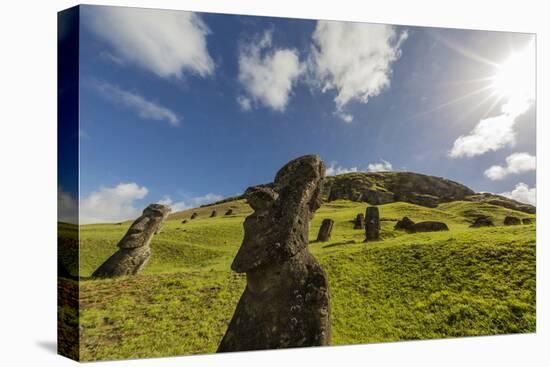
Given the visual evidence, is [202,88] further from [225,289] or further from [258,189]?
[225,289]

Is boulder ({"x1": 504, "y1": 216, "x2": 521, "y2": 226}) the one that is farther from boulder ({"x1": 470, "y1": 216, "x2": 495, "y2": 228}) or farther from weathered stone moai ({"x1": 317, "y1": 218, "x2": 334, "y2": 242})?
weathered stone moai ({"x1": 317, "y1": 218, "x2": 334, "y2": 242})

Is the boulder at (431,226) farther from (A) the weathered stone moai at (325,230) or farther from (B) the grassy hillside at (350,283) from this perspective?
(A) the weathered stone moai at (325,230)

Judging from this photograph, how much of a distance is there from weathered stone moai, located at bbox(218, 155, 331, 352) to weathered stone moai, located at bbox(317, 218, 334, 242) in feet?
11.3

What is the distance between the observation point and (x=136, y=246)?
1510 centimetres

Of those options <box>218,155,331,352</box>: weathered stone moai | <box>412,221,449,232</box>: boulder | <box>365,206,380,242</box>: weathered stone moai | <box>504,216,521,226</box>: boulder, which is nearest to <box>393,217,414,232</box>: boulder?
<box>412,221,449,232</box>: boulder

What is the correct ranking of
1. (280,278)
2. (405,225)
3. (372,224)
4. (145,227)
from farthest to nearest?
(372,224), (405,225), (145,227), (280,278)

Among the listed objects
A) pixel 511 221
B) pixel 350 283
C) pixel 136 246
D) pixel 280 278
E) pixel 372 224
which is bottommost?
pixel 350 283

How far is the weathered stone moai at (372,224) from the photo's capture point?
1776 cm

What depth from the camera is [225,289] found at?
15141 millimetres

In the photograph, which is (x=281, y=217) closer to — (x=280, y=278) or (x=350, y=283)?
(x=280, y=278)

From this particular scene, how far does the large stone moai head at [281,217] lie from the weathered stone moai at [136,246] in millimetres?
2501

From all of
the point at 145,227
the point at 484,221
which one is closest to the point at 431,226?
the point at 484,221

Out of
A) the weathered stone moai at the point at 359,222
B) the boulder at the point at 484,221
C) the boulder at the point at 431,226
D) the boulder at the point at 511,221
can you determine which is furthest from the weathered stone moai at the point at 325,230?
the boulder at the point at 511,221

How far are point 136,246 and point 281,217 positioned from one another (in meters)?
4.23
